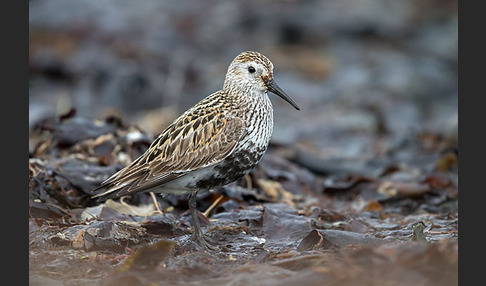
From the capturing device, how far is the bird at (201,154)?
5.27 metres

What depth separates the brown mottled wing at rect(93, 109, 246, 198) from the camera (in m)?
5.25

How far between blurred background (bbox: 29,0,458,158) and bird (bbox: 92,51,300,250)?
4274 millimetres

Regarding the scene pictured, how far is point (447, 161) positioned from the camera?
8273 millimetres

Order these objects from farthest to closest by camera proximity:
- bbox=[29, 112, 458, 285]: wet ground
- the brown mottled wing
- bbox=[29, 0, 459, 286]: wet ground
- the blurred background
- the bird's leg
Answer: the blurred background → the brown mottled wing → the bird's leg → bbox=[29, 0, 459, 286]: wet ground → bbox=[29, 112, 458, 285]: wet ground

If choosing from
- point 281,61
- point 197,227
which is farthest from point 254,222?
point 281,61

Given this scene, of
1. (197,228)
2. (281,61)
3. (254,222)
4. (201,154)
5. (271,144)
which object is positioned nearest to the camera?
(197,228)

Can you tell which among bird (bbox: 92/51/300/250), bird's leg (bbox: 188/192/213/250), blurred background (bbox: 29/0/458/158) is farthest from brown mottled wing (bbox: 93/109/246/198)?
blurred background (bbox: 29/0/458/158)

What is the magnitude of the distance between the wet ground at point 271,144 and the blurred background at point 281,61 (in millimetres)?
37

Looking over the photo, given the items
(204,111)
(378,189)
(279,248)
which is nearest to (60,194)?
(204,111)

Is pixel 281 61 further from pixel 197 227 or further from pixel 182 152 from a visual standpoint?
pixel 197 227

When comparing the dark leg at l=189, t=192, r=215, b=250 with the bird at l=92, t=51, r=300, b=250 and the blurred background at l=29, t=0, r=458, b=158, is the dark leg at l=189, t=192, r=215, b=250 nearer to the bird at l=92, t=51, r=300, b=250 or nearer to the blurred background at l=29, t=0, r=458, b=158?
the bird at l=92, t=51, r=300, b=250

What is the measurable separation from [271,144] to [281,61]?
398cm

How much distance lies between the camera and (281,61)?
12461 mm

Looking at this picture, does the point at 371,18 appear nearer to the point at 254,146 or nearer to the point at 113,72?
the point at 113,72
